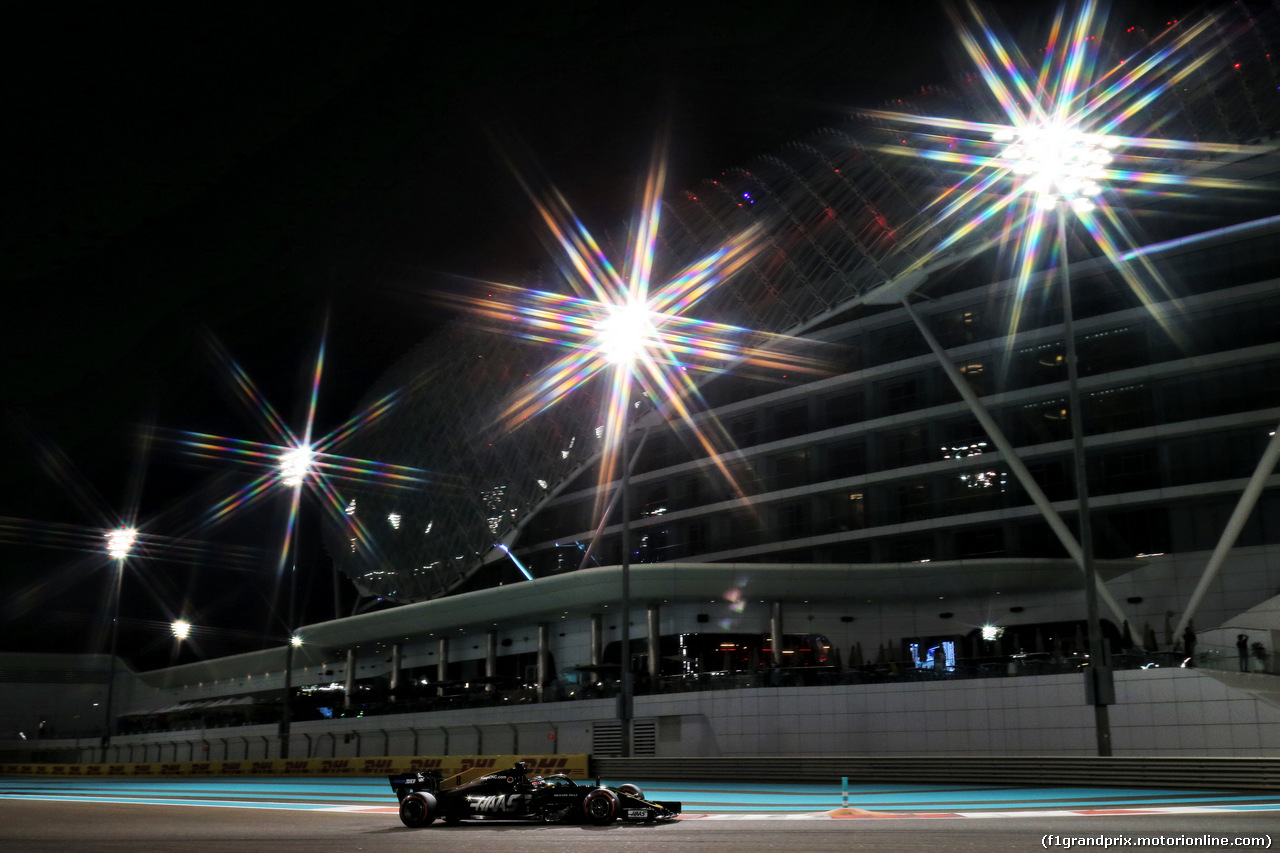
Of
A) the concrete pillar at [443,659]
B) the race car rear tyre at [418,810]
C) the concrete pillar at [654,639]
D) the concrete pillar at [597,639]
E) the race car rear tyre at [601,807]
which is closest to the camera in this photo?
the race car rear tyre at [601,807]

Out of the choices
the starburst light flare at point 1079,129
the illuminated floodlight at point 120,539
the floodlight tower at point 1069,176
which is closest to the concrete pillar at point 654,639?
the starburst light flare at point 1079,129

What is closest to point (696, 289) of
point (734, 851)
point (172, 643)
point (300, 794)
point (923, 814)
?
point (300, 794)

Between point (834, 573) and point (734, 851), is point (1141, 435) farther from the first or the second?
point (734, 851)

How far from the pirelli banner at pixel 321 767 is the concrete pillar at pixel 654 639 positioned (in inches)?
550

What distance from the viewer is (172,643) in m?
111

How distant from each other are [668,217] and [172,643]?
7607cm

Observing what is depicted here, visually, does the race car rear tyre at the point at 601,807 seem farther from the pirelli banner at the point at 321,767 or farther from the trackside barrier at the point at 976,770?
the trackside barrier at the point at 976,770

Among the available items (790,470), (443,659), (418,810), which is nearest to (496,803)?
(418,810)

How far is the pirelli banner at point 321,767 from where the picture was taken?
32.1 m

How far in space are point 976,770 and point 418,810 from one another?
12.8 m

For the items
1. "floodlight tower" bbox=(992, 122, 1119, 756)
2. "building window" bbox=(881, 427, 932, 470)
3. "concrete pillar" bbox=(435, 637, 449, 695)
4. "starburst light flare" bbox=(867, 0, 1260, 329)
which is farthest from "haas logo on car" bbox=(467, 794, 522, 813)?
"concrete pillar" bbox=(435, 637, 449, 695)

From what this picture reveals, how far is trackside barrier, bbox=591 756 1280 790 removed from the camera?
68.8ft

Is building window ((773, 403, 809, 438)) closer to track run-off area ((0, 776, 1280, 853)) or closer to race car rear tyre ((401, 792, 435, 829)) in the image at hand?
track run-off area ((0, 776, 1280, 853))

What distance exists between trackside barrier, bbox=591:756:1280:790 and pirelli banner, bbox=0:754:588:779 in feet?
5.08
